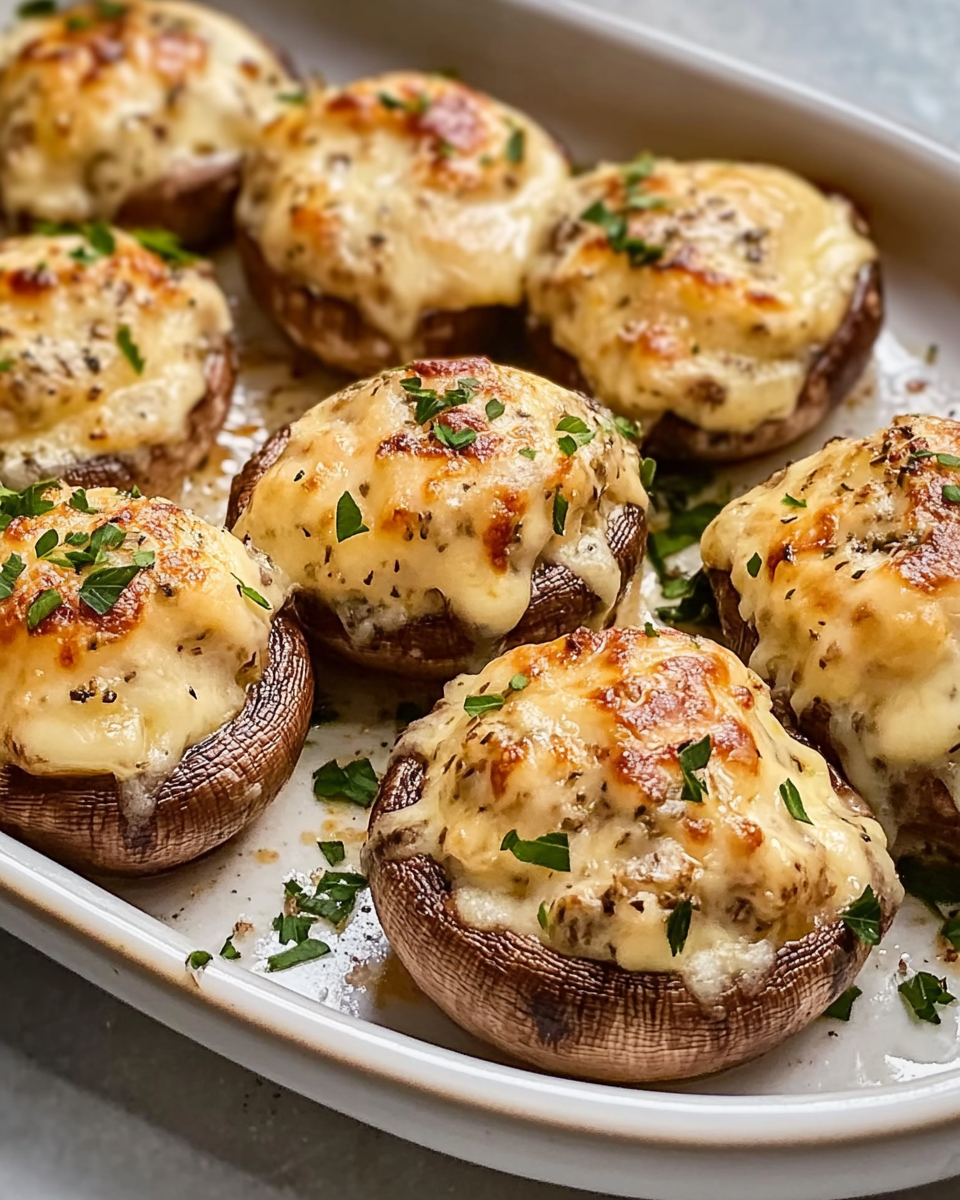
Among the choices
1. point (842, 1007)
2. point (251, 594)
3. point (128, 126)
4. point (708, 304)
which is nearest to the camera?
point (842, 1007)

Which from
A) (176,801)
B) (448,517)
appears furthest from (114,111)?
(176,801)

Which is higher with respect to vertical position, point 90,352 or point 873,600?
point 873,600

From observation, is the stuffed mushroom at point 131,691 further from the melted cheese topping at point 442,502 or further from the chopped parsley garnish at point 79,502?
the melted cheese topping at point 442,502

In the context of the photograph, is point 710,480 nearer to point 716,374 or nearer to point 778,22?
point 716,374

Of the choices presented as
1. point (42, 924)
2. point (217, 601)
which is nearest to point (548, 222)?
point (217, 601)

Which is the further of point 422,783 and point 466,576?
point 466,576

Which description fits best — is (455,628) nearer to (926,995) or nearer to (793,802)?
(793,802)

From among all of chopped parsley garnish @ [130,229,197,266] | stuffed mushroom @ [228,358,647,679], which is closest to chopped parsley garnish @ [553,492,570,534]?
stuffed mushroom @ [228,358,647,679]
